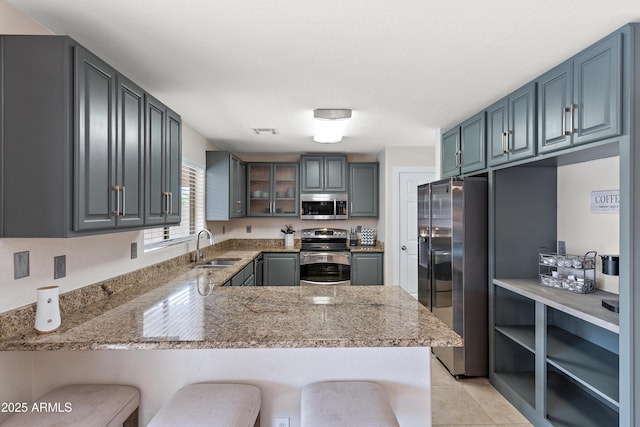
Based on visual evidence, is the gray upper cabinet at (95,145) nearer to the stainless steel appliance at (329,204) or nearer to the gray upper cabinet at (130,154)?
the gray upper cabinet at (130,154)

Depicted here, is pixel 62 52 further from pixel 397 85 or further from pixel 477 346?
pixel 477 346

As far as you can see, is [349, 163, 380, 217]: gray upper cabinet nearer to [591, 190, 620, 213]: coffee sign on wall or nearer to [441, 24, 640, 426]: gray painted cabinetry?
[441, 24, 640, 426]: gray painted cabinetry

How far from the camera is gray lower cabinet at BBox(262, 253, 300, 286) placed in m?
5.00

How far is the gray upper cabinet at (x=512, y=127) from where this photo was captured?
2361mm

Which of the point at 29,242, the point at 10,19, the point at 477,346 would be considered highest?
the point at 10,19

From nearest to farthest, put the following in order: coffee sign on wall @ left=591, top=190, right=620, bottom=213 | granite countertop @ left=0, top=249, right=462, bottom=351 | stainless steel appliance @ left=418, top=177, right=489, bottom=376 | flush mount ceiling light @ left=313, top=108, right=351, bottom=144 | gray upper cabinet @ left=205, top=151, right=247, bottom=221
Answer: granite countertop @ left=0, top=249, right=462, bottom=351 → coffee sign on wall @ left=591, top=190, right=620, bottom=213 → stainless steel appliance @ left=418, top=177, right=489, bottom=376 → flush mount ceiling light @ left=313, top=108, right=351, bottom=144 → gray upper cabinet @ left=205, top=151, right=247, bottom=221

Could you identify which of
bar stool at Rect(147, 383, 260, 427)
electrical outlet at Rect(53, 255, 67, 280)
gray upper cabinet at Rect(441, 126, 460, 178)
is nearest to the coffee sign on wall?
gray upper cabinet at Rect(441, 126, 460, 178)

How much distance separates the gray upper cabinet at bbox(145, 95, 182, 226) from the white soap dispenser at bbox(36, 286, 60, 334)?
2.19 feet

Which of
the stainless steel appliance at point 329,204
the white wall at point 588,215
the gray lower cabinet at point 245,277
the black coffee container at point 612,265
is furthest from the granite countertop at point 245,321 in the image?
the stainless steel appliance at point 329,204

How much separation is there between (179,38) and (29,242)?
4.06 ft

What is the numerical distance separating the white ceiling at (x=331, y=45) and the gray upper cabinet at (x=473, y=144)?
194mm

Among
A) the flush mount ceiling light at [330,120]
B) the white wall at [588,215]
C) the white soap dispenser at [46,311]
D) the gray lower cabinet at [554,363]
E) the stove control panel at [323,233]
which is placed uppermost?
the flush mount ceiling light at [330,120]

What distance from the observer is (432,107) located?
3021 millimetres

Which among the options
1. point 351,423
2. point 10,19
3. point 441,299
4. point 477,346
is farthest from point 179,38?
point 477,346
